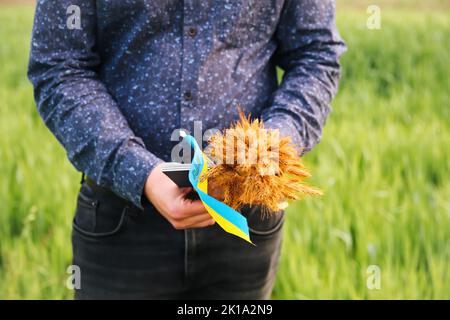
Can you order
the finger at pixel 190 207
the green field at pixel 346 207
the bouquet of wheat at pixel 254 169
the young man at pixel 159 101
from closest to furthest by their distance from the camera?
the bouquet of wheat at pixel 254 169 → the finger at pixel 190 207 → the young man at pixel 159 101 → the green field at pixel 346 207

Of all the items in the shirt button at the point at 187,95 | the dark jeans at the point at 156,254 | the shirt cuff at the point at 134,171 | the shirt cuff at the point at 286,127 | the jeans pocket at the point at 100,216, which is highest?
the shirt button at the point at 187,95

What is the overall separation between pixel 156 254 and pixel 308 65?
0.39m

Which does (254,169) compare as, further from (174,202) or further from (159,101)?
(159,101)

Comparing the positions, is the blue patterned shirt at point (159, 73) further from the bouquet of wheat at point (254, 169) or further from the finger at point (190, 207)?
the bouquet of wheat at point (254, 169)

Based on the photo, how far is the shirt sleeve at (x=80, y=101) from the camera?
80 cm

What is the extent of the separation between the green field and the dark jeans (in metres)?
0.56

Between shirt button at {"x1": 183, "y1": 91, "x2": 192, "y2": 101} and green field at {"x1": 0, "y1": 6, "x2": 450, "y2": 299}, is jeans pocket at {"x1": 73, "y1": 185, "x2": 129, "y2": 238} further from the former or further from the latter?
green field at {"x1": 0, "y1": 6, "x2": 450, "y2": 299}

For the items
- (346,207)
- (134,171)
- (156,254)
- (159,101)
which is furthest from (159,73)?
(346,207)

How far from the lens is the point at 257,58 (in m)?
0.92

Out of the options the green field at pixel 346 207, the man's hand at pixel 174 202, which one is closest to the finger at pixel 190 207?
the man's hand at pixel 174 202

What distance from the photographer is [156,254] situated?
0.90m

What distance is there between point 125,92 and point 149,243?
0.24m
